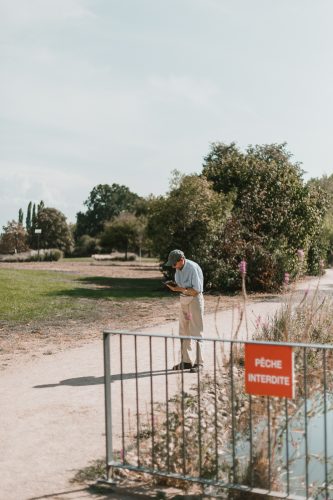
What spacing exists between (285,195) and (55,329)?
586 inches

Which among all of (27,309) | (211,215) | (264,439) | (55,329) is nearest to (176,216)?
(211,215)

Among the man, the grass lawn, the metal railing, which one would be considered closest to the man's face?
the man

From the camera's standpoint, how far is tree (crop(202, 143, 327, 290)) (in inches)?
939

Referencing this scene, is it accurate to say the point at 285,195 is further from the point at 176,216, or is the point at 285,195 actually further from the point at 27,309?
the point at 27,309

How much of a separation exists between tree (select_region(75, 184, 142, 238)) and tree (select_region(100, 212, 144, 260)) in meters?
43.5

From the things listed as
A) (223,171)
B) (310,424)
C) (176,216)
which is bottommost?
(310,424)

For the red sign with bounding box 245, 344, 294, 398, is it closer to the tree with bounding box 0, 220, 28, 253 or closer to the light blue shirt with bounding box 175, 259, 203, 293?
the light blue shirt with bounding box 175, 259, 203, 293

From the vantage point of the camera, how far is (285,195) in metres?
26.5

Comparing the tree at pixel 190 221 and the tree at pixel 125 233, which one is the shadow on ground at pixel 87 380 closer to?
the tree at pixel 190 221

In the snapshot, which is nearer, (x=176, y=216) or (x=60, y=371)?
(x=60, y=371)

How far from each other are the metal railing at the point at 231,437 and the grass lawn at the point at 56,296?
8.88 m

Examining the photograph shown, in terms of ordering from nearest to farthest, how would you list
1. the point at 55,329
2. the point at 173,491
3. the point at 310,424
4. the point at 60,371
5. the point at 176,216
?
the point at 173,491
the point at 310,424
the point at 60,371
the point at 55,329
the point at 176,216

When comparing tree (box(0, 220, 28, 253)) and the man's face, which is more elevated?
tree (box(0, 220, 28, 253))

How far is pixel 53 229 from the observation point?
74.2m
